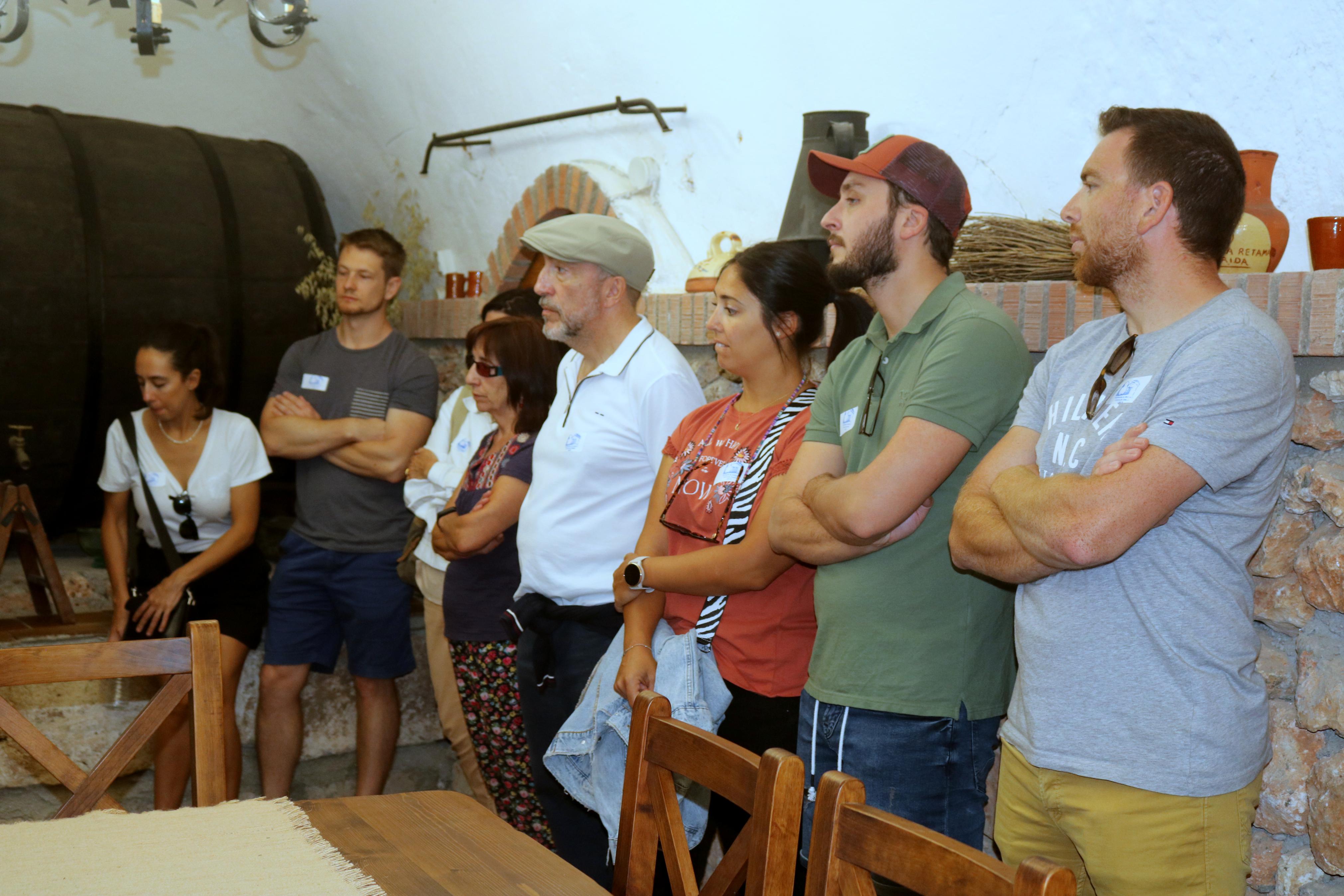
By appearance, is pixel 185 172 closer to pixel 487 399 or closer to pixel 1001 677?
pixel 487 399

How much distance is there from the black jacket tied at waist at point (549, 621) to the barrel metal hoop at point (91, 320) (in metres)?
2.21

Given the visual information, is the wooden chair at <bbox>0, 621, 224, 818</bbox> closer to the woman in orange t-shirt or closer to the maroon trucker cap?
the woman in orange t-shirt

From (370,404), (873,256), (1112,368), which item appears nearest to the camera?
(1112,368)

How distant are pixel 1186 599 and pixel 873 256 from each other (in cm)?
73

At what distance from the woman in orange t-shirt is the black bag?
162 centimetres

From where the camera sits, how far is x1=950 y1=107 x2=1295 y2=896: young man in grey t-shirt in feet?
4.26

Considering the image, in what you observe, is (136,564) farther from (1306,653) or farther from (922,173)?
(1306,653)

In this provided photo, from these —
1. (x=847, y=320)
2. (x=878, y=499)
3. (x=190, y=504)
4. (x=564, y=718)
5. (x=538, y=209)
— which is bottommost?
(x=564, y=718)

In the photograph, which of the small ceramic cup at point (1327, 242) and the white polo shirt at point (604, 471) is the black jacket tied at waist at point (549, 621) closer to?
the white polo shirt at point (604, 471)

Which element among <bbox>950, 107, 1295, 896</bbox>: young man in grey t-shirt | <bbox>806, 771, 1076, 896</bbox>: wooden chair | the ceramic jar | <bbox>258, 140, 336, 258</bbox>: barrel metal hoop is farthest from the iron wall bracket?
<bbox>806, 771, 1076, 896</bbox>: wooden chair

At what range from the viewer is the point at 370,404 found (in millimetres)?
3391

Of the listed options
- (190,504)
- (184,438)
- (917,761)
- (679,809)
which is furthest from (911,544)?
(184,438)

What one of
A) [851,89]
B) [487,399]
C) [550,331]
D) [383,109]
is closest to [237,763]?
[487,399]

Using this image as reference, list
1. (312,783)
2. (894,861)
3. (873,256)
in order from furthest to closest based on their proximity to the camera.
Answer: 1. (312,783)
2. (873,256)
3. (894,861)
